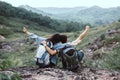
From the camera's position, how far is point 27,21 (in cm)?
8706

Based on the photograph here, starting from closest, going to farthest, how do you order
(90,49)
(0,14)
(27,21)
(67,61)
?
(67,61) < (90,49) < (0,14) < (27,21)

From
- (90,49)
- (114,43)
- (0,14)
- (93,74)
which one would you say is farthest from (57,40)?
(0,14)

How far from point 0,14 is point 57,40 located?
2825 inches

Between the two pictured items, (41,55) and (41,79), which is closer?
(41,79)

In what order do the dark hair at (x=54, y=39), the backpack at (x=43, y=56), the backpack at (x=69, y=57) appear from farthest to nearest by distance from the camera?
the dark hair at (x=54, y=39), the backpack at (x=43, y=56), the backpack at (x=69, y=57)

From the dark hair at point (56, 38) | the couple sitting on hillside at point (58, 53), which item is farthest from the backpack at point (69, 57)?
the dark hair at point (56, 38)

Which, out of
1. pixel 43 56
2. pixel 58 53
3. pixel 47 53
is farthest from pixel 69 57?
pixel 43 56

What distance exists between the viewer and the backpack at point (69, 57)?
859cm

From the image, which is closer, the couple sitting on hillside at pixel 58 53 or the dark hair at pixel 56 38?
the couple sitting on hillside at pixel 58 53

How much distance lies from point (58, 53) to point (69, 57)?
0.33 m

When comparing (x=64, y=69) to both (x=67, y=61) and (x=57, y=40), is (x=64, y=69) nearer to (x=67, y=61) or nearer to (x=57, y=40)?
(x=67, y=61)

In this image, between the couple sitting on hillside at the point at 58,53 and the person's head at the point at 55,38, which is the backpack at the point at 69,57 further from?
the person's head at the point at 55,38

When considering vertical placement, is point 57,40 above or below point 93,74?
above

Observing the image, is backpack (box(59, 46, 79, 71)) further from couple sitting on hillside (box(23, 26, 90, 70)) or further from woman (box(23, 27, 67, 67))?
woman (box(23, 27, 67, 67))
